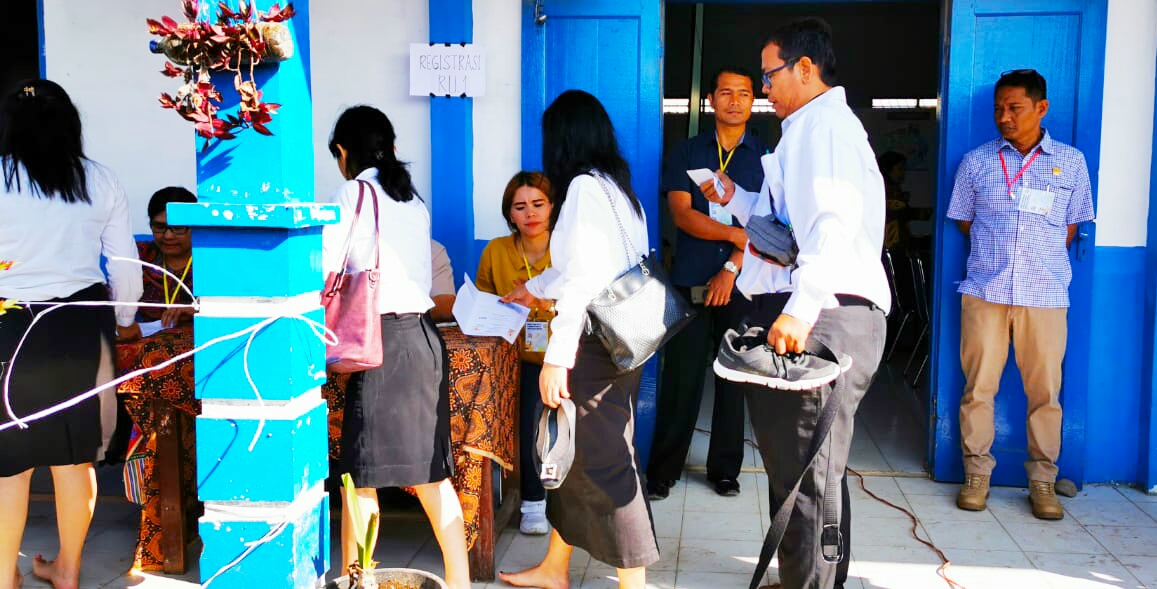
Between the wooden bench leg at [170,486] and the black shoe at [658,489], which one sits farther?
the black shoe at [658,489]

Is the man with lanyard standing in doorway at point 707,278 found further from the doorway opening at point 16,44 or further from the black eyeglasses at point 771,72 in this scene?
the doorway opening at point 16,44

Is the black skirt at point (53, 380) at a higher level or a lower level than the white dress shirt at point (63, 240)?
lower

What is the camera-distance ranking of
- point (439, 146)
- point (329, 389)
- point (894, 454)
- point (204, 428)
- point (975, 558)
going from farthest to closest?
point (894, 454) < point (439, 146) < point (975, 558) < point (329, 389) < point (204, 428)

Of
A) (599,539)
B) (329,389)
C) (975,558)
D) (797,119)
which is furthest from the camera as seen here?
(975,558)

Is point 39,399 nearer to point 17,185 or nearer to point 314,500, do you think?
point 17,185

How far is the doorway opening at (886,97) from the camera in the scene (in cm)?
751

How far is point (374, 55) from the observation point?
4.67 metres

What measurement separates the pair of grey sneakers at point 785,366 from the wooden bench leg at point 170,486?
2.01 metres

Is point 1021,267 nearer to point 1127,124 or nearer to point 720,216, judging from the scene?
point 1127,124

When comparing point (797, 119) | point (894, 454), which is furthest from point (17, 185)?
point (894, 454)

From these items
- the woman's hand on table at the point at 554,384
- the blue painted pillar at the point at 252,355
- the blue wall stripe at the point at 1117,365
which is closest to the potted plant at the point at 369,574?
the blue painted pillar at the point at 252,355

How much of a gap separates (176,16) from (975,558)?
419 centimetres

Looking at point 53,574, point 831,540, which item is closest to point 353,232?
point 831,540

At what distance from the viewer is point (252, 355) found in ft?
7.70
